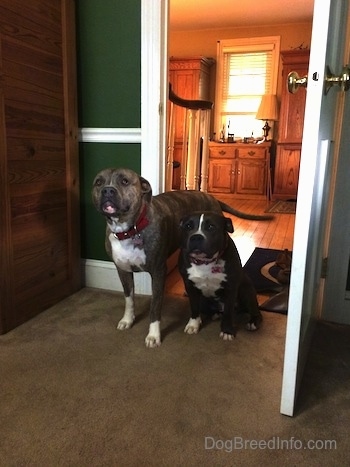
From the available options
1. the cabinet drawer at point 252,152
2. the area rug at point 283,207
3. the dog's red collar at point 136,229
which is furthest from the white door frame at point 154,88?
the cabinet drawer at point 252,152

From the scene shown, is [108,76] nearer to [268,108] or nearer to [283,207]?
[283,207]

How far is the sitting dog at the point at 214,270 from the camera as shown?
169cm

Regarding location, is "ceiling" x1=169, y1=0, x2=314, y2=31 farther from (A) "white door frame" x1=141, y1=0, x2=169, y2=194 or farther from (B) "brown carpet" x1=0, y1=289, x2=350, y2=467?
(B) "brown carpet" x1=0, y1=289, x2=350, y2=467

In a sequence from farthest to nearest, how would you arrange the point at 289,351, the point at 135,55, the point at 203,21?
the point at 203,21, the point at 135,55, the point at 289,351

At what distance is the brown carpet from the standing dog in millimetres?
198

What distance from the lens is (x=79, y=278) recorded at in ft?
8.13

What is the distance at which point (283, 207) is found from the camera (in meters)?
5.77

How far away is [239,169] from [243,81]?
1637 millimetres

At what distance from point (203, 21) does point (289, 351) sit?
21.8ft

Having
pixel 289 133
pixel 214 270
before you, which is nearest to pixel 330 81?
pixel 214 270

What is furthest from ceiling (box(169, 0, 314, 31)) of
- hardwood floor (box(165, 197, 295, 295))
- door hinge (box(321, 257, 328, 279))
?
door hinge (box(321, 257, 328, 279))

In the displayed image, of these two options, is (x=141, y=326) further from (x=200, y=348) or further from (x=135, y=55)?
(x=135, y=55)

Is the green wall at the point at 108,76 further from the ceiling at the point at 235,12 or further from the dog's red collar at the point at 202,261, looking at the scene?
the ceiling at the point at 235,12

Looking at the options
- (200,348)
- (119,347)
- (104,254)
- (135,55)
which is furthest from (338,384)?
(135,55)
